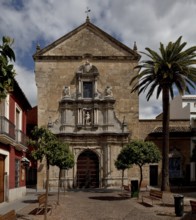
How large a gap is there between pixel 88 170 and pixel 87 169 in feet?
0.42

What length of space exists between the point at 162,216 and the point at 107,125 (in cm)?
1894

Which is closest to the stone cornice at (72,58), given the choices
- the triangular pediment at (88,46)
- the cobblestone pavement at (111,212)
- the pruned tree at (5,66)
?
the triangular pediment at (88,46)

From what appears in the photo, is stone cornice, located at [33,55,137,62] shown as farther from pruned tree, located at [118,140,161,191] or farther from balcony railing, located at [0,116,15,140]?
balcony railing, located at [0,116,15,140]

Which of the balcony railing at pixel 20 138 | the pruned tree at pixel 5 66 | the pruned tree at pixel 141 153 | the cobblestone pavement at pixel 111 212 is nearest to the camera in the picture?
the pruned tree at pixel 5 66

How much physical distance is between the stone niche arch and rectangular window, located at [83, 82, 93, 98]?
4.79 m

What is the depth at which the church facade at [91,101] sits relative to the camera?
34969 millimetres

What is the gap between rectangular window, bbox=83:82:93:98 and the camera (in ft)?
118

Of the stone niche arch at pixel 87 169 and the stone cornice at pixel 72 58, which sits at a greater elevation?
the stone cornice at pixel 72 58

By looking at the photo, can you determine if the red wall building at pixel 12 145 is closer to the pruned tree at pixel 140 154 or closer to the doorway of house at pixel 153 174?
the pruned tree at pixel 140 154

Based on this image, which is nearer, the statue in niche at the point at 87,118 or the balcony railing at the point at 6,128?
the balcony railing at the point at 6,128

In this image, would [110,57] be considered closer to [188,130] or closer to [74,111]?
[74,111]

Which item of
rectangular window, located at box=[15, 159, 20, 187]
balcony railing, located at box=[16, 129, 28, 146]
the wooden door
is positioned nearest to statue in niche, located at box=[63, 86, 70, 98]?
balcony railing, located at box=[16, 129, 28, 146]

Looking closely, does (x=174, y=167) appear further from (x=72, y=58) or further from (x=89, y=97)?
(x=72, y=58)

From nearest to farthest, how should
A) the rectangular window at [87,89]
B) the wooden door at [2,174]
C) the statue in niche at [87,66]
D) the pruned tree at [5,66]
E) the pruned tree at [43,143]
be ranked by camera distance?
Result: the pruned tree at [5,66], the pruned tree at [43,143], the wooden door at [2,174], the statue in niche at [87,66], the rectangular window at [87,89]
